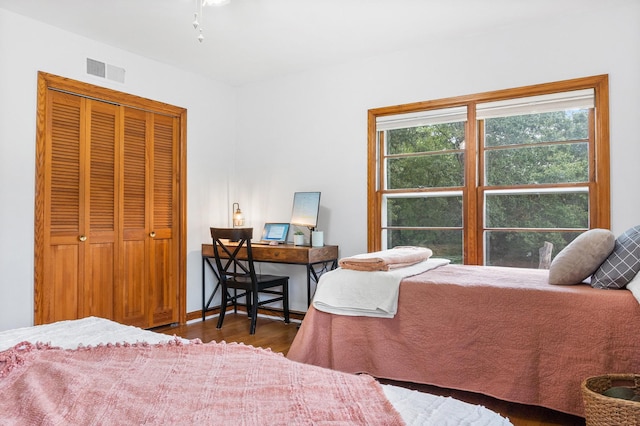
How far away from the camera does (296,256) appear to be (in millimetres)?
4062

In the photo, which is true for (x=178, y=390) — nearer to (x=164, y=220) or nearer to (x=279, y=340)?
(x=279, y=340)

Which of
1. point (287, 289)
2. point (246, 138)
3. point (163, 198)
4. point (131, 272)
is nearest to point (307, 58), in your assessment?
point (246, 138)

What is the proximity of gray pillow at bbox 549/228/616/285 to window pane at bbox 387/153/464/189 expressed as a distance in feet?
5.03

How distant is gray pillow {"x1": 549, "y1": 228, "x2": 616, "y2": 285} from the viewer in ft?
7.67

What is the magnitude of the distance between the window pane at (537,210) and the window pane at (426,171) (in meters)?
0.35

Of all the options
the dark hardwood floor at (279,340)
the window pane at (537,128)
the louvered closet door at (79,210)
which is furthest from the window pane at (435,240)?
the louvered closet door at (79,210)

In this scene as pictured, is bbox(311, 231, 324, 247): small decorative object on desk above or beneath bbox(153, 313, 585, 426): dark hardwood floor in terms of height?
above

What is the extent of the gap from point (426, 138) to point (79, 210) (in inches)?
118

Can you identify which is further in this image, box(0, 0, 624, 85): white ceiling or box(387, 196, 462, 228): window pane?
box(387, 196, 462, 228): window pane

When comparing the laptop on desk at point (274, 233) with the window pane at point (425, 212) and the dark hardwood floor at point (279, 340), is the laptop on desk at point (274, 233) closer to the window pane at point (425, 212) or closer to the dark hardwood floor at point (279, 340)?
the dark hardwood floor at point (279, 340)

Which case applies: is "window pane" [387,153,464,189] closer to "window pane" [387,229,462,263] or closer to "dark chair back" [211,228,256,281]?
"window pane" [387,229,462,263]

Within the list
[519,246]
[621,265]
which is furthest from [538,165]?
[621,265]

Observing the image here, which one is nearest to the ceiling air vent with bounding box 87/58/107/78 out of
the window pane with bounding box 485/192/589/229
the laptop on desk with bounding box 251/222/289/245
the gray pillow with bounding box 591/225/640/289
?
the laptop on desk with bounding box 251/222/289/245

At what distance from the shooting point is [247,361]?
4.38 feet
